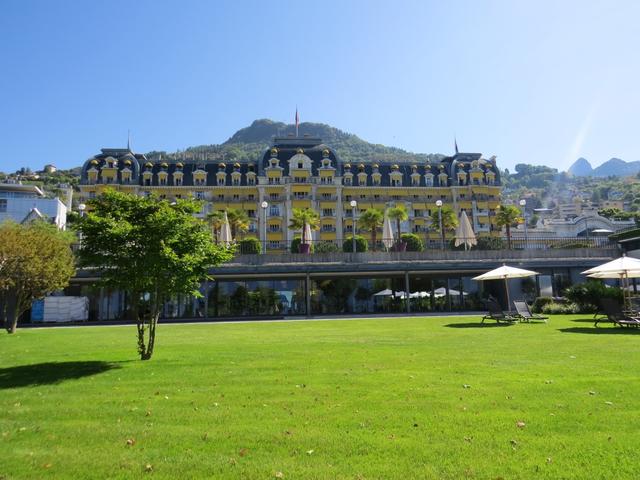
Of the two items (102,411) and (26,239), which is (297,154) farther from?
(102,411)

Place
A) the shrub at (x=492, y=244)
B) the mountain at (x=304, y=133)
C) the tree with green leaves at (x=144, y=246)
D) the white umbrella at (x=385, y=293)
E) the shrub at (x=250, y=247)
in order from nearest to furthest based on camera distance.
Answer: the tree with green leaves at (x=144, y=246), the white umbrella at (x=385, y=293), the shrub at (x=492, y=244), the shrub at (x=250, y=247), the mountain at (x=304, y=133)

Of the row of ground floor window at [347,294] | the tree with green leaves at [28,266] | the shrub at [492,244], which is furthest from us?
the shrub at [492,244]

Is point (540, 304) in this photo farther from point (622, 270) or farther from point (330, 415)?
point (330, 415)

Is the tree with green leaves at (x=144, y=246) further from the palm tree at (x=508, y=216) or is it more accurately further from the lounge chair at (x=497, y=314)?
the palm tree at (x=508, y=216)

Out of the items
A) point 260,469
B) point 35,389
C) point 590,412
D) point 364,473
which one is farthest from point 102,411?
point 590,412

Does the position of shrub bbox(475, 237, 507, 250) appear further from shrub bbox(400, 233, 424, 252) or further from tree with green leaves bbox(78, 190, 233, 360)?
tree with green leaves bbox(78, 190, 233, 360)

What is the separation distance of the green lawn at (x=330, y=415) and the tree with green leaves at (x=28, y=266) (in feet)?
40.5

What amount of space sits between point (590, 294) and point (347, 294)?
53.0 feet

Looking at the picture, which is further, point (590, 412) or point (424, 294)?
point (424, 294)

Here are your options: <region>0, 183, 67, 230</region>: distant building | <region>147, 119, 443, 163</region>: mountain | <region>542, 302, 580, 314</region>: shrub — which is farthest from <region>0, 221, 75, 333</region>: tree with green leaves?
<region>147, 119, 443, 163</region>: mountain

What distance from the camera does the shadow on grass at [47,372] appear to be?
8562 mm

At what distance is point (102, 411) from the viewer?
21.0ft

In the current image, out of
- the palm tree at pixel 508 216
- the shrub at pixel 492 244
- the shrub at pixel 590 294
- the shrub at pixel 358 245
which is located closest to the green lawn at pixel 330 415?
the shrub at pixel 590 294

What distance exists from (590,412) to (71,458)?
5.81m
